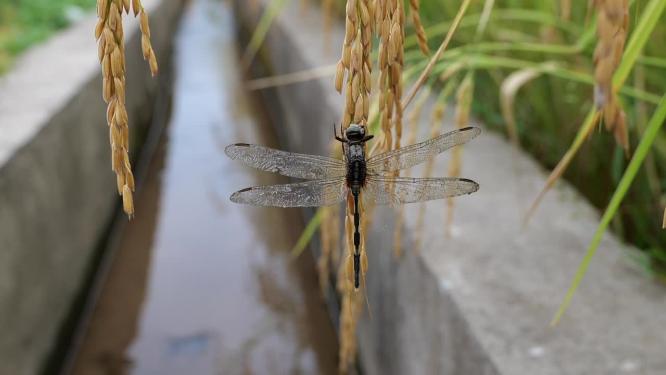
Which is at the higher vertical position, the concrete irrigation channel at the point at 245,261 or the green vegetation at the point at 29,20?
the green vegetation at the point at 29,20

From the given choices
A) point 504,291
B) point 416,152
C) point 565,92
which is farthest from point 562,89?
point 416,152

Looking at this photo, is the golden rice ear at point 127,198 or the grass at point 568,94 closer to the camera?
the golden rice ear at point 127,198

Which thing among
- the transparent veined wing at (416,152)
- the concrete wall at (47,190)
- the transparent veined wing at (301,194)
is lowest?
the concrete wall at (47,190)

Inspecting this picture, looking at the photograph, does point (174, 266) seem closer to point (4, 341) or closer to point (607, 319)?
point (4, 341)

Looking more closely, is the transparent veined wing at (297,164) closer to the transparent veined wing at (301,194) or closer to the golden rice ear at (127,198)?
the transparent veined wing at (301,194)

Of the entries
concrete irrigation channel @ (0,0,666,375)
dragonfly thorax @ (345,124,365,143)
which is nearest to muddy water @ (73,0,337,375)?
concrete irrigation channel @ (0,0,666,375)

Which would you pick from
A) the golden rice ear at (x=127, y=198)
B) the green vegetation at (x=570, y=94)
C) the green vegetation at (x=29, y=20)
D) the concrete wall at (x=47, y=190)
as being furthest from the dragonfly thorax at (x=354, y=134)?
the green vegetation at (x=29, y=20)
